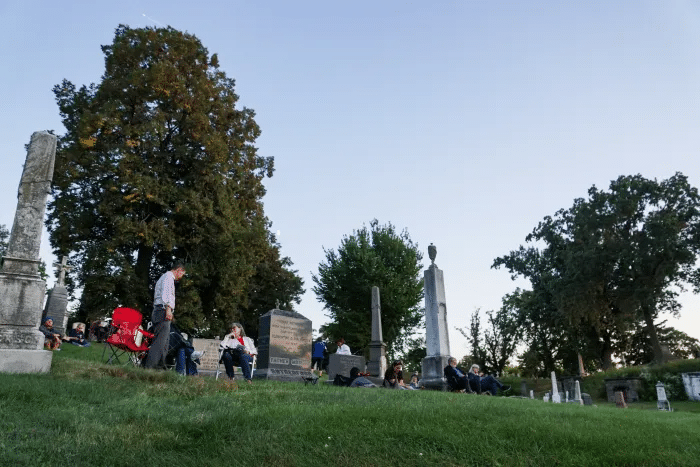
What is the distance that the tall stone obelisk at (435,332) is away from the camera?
1573 cm

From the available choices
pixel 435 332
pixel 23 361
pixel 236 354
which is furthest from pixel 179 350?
pixel 435 332

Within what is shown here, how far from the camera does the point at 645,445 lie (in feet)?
17.1

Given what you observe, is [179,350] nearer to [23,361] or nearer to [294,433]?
[23,361]

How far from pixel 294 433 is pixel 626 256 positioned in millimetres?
34772

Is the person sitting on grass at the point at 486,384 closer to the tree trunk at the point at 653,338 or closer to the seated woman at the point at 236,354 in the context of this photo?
the seated woman at the point at 236,354

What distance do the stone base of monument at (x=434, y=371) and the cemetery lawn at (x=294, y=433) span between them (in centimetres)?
861

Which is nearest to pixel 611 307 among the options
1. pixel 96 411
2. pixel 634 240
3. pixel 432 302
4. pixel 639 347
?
pixel 634 240

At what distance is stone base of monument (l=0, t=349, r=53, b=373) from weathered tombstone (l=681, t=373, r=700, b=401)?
32707 millimetres

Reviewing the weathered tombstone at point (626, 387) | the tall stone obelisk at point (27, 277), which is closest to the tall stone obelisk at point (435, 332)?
the tall stone obelisk at point (27, 277)

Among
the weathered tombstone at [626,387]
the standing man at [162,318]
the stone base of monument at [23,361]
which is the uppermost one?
the standing man at [162,318]

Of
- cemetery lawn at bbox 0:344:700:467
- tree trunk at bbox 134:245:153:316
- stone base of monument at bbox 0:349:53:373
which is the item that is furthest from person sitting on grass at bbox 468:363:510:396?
tree trunk at bbox 134:245:153:316

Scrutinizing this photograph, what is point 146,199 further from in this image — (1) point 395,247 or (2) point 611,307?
(2) point 611,307

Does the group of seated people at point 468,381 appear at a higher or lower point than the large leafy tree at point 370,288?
lower

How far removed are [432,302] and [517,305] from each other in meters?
29.0
